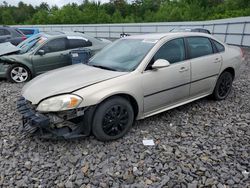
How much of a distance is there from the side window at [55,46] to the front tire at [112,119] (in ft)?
14.2

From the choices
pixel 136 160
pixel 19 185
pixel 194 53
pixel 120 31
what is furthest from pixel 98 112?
pixel 120 31

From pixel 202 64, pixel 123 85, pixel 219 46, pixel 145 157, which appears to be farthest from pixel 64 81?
pixel 219 46

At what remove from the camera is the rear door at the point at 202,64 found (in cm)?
403

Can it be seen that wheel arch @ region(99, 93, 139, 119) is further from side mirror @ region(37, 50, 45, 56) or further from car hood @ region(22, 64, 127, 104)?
side mirror @ region(37, 50, 45, 56)

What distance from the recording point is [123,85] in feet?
10.5

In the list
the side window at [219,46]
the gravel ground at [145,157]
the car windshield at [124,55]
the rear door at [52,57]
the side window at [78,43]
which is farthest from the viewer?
the side window at [78,43]

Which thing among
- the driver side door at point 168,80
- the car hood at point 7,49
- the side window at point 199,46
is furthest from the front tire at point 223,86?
the car hood at point 7,49

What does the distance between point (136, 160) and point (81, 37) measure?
5.34 m

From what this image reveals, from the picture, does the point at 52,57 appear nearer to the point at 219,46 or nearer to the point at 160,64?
the point at 160,64

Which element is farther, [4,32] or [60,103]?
[4,32]

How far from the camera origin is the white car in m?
2.96

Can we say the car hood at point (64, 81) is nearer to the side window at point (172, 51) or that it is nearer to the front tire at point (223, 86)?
the side window at point (172, 51)

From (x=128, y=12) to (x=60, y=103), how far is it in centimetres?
4627

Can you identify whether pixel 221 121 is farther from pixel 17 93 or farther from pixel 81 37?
pixel 81 37
